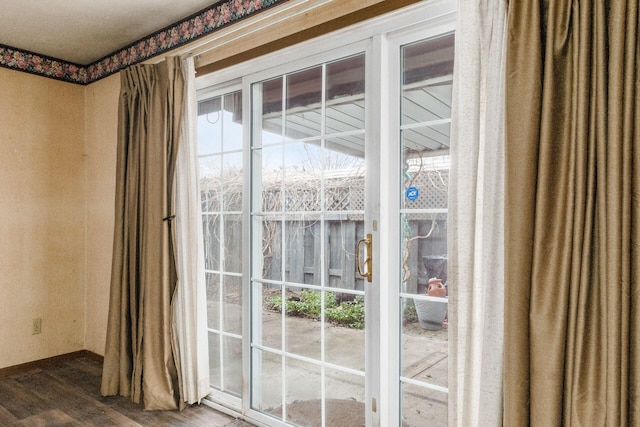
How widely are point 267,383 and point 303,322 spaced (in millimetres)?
501

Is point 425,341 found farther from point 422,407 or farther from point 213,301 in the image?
point 213,301

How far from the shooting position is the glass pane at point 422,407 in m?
2.00

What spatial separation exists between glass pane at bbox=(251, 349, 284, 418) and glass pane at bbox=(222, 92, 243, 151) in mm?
1304

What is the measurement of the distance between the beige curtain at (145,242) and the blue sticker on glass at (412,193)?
156cm

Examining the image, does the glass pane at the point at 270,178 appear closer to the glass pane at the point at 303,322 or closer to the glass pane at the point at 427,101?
the glass pane at the point at 303,322

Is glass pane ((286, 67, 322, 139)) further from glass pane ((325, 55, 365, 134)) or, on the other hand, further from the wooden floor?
the wooden floor

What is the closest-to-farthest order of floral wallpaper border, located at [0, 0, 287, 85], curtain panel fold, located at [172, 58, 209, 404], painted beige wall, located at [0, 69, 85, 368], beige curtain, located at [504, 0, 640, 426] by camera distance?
beige curtain, located at [504, 0, 640, 426] < floral wallpaper border, located at [0, 0, 287, 85] < curtain panel fold, located at [172, 58, 209, 404] < painted beige wall, located at [0, 69, 85, 368]

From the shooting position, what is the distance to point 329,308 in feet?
7.66

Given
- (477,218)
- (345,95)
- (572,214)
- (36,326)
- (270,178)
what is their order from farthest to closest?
(36,326) → (270,178) → (345,95) → (477,218) → (572,214)

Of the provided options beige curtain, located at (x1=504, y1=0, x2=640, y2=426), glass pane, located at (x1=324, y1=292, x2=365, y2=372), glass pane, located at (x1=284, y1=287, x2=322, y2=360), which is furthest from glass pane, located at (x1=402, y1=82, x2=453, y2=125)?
glass pane, located at (x1=284, y1=287, x2=322, y2=360)

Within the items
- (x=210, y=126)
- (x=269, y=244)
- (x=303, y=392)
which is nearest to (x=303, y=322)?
(x=303, y=392)

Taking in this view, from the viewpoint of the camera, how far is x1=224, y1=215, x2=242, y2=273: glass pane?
112 inches

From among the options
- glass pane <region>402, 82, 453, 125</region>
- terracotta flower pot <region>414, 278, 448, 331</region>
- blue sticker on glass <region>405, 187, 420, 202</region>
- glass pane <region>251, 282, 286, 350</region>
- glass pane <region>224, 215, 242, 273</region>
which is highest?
glass pane <region>402, 82, 453, 125</region>

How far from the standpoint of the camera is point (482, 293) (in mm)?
1665
